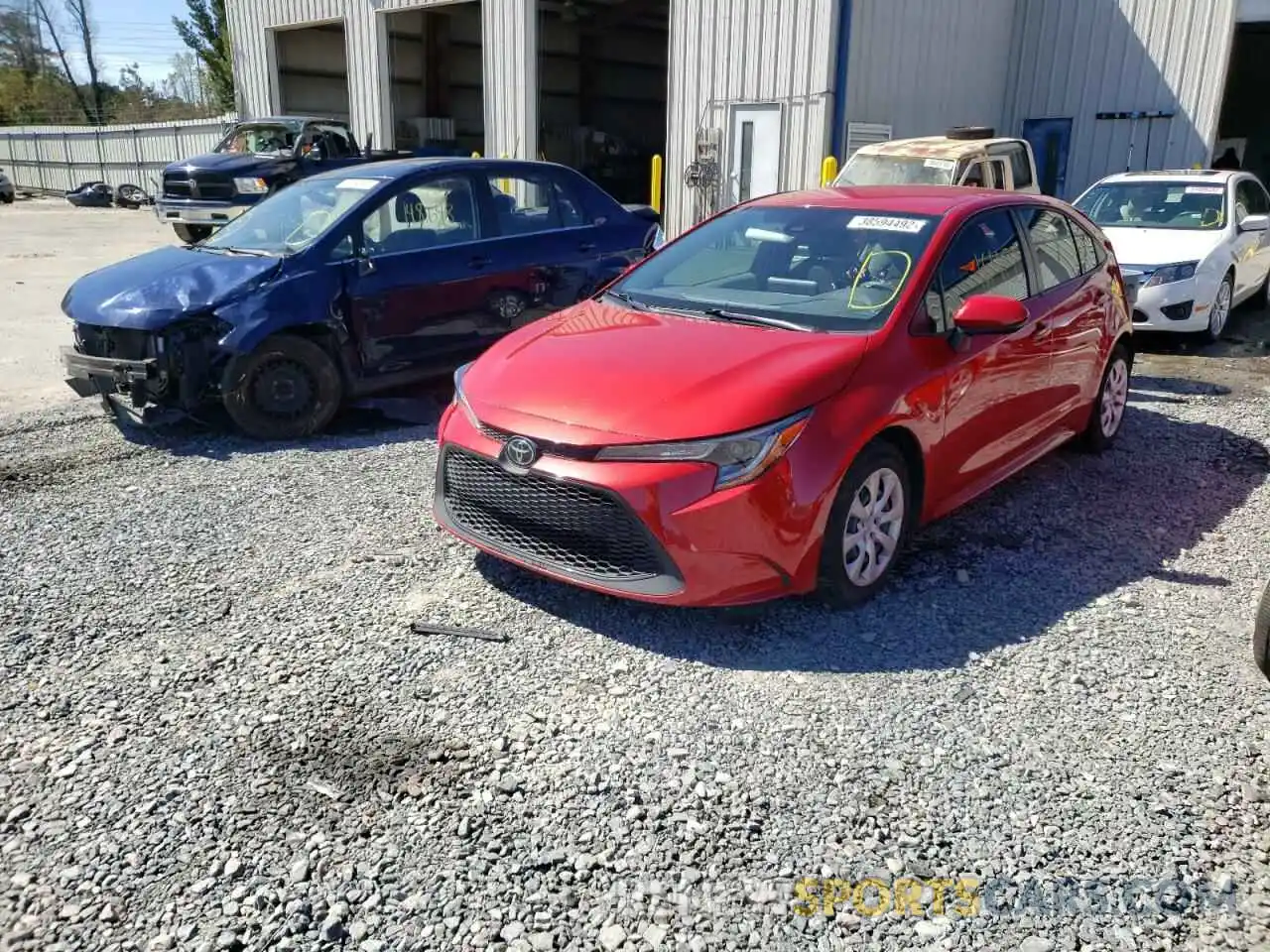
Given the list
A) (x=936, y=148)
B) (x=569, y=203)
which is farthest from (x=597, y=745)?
(x=936, y=148)

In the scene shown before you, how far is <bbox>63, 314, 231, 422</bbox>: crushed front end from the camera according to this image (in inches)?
235

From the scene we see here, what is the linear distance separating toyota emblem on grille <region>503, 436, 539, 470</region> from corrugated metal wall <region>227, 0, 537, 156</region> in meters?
15.5

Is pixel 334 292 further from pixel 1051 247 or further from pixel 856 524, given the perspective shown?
pixel 1051 247

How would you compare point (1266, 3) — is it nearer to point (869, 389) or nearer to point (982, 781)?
point (869, 389)

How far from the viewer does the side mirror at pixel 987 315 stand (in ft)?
14.0

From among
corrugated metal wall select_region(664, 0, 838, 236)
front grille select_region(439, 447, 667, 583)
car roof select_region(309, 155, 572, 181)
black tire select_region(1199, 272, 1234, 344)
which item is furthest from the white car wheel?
front grille select_region(439, 447, 667, 583)

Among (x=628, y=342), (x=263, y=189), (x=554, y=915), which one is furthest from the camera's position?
(x=263, y=189)

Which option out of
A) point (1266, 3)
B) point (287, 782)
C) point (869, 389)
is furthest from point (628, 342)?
point (1266, 3)

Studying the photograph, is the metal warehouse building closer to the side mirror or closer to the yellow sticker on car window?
the yellow sticker on car window

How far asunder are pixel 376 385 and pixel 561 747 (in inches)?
159

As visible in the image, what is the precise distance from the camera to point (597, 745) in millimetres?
3236

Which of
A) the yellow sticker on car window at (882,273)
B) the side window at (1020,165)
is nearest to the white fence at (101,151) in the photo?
the side window at (1020,165)

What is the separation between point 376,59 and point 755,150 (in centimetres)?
942

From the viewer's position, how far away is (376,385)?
6.69 meters
